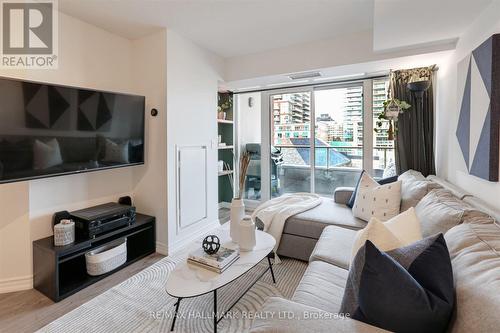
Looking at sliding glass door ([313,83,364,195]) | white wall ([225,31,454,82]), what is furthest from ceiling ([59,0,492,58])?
sliding glass door ([313,83,364,195])

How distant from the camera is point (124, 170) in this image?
115 inches

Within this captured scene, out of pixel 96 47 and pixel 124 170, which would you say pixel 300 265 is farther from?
pixel 96 47

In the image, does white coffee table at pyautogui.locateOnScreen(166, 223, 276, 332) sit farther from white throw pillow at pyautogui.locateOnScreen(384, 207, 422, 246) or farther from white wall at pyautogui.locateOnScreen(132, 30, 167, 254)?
white wall at pyautogui.locateOnScreen(132, 30, 167, 254)

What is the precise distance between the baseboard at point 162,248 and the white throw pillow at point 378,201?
208cm

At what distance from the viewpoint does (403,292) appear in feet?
2.58

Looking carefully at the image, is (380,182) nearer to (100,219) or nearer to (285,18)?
(285,18)

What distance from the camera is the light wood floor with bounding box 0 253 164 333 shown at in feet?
5.55

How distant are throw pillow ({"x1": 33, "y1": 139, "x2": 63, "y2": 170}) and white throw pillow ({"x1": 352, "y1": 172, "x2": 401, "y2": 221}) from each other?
2.78m

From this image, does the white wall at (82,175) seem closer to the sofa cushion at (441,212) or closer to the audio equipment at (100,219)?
the audio equipment at (100,219)

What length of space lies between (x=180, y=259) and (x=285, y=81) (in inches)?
109

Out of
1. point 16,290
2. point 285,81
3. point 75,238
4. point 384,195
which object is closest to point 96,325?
point 75,238

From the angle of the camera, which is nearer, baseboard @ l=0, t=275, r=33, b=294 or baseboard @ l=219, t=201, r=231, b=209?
baseboard @ l=0, t=275, r=33, b=294

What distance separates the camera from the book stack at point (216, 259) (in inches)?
63.7

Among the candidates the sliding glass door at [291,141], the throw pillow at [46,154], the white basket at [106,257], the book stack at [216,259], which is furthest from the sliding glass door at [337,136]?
the throw pillow at [46,154]
